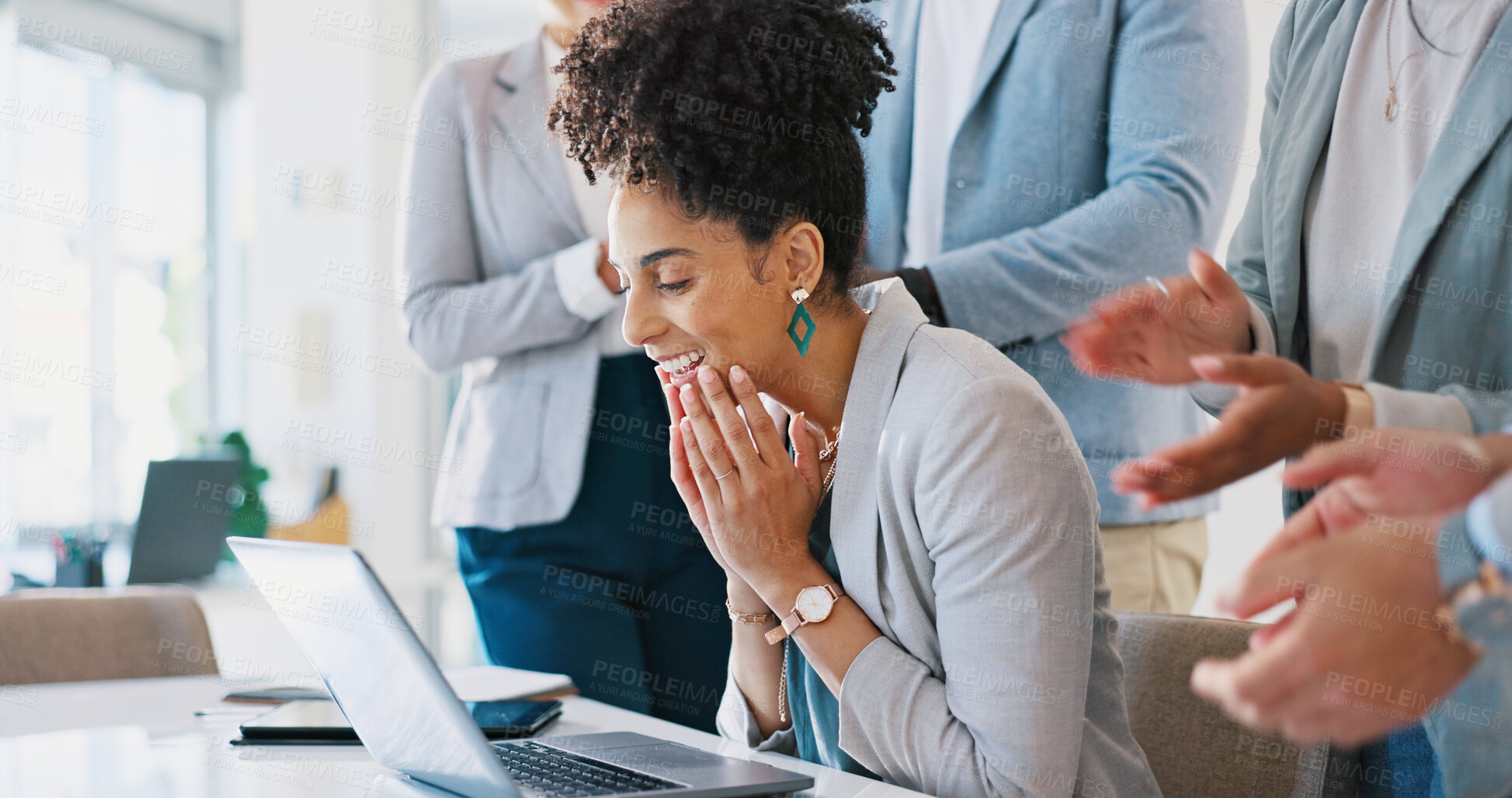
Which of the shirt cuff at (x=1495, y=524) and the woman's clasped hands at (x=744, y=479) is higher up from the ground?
the shirt cuff at (x=1495, y=524)

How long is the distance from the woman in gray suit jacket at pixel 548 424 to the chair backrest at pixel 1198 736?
73 centimetres

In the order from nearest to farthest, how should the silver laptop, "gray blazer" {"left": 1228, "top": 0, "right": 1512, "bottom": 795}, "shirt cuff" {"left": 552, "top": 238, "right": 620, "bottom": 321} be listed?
the silver laptop < "gray blazer" {"left": 1228, "top": 0, "right": 1512, "bottom": 795} < "shirt cuff" {"left": 552, "top": 238, "right": 620, "bottom": 321}

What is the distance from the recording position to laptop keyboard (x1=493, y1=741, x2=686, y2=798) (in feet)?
3.04

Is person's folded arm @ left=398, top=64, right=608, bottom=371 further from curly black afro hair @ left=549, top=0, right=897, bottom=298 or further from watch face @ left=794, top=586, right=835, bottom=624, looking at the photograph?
watch face @ left=794, top=586, right=835, bottom=624

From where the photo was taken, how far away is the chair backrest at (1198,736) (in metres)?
1.15

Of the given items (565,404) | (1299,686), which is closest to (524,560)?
(565,404)

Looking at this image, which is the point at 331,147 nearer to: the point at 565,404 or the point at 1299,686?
the point at 565,404

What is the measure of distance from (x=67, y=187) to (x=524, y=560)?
121 inches

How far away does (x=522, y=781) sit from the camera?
3.14 ft

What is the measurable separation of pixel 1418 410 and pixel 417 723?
0.74 m

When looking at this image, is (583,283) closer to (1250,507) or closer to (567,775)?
(567,775)

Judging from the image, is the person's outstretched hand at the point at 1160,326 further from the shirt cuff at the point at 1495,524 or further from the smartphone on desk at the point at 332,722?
the smartphone on desk at the point at 332,722

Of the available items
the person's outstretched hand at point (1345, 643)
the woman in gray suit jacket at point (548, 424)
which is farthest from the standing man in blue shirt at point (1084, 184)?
the person's outstretched hand at point (1345, 643)

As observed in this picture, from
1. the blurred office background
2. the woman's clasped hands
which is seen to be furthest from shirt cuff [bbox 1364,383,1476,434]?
the blurred office background
